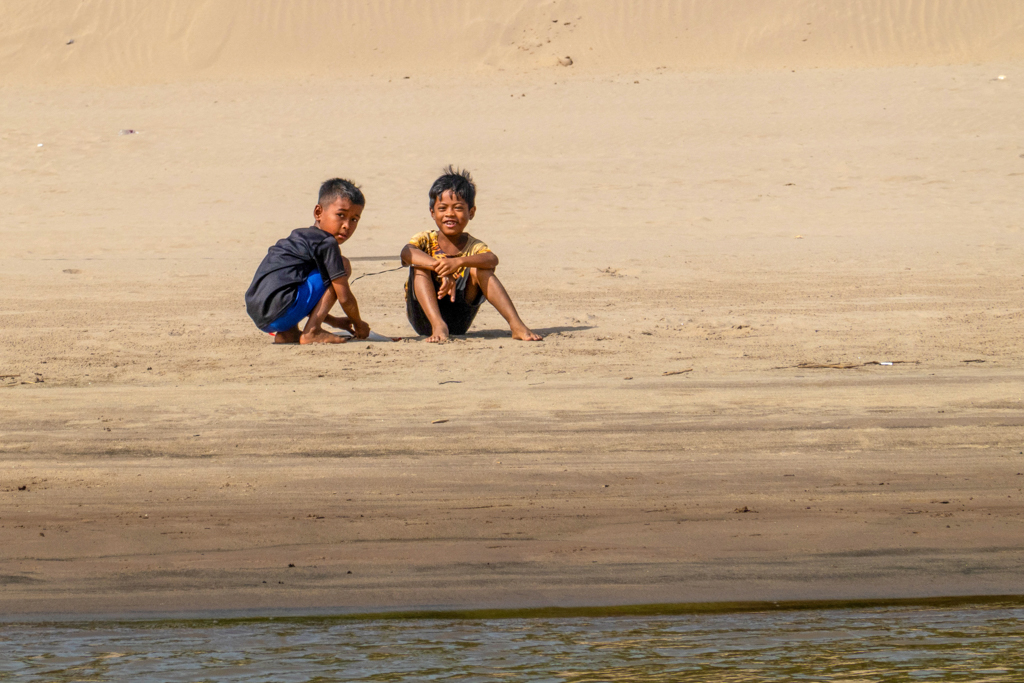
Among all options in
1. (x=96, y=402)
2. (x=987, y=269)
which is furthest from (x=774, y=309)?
(x=96, y=402)

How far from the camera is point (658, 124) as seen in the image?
1711cm

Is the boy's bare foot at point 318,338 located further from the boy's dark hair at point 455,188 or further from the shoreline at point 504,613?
the shoreline at point 504,613

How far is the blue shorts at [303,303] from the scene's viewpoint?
5.89 meters

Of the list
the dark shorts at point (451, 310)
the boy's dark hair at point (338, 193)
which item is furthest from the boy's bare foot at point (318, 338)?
the boy's dark hair at point (338, 193)

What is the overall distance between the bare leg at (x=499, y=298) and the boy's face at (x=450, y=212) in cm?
26

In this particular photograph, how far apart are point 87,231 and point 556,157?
6.45m

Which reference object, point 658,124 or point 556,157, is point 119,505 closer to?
point 556,157


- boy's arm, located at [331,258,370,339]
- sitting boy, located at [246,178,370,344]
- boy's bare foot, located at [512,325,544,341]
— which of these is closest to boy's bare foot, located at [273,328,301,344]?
sitting boy, located at [246,178,370,344]

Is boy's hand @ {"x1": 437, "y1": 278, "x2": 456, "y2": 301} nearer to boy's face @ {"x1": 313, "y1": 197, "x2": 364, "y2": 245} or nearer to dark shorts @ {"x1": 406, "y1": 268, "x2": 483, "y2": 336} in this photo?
dark shorts @ {"x1": 406, "y1": 268, "x2": 483, "y2": 336}

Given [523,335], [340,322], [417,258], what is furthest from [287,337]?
[523,335]

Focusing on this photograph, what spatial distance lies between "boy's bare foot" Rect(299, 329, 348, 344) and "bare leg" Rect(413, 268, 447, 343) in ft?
1.54

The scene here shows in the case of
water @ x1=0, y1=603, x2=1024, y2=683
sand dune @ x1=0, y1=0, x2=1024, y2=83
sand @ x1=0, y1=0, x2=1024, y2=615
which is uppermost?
sand dune @ x1=0, y1=0, x2=1024, y2=83

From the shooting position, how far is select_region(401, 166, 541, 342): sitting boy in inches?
235

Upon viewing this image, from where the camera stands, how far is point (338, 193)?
19.8 feet
